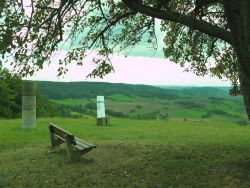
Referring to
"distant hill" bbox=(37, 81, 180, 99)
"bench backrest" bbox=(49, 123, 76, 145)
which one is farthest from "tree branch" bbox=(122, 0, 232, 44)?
"distant hill" bbox=(37, 81, 180, 99)

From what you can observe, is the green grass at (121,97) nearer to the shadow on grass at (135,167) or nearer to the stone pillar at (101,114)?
the stone pillar at (101,114)

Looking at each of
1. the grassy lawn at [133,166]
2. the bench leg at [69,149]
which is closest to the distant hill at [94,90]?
the grassy lawn at [133,166]

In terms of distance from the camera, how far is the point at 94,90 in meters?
81.6

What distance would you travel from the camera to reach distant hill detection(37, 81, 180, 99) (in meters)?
80.2

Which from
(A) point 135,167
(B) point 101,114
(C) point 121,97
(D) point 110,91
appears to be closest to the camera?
(A) point 135,167

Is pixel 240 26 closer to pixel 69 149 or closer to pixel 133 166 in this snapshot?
pixel 133 166

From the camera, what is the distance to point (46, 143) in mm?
17281

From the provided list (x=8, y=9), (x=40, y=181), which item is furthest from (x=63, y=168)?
(x=8, y=9)

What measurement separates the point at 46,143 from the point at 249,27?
9573 millimetres

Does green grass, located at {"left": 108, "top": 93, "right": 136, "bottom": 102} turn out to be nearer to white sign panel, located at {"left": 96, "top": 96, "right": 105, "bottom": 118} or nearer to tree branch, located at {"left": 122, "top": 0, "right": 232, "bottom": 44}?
white sign panel, located at {"left": 96, "top": 96, "right": 105, "bottom": 118}

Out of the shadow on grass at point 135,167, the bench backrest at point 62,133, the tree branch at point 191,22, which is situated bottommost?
the shadow on grass at point 135,167

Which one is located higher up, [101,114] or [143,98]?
[143,98]

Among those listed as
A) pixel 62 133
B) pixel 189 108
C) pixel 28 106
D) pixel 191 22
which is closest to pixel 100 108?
pixel 28 106

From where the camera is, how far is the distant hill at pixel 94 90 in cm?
8022
